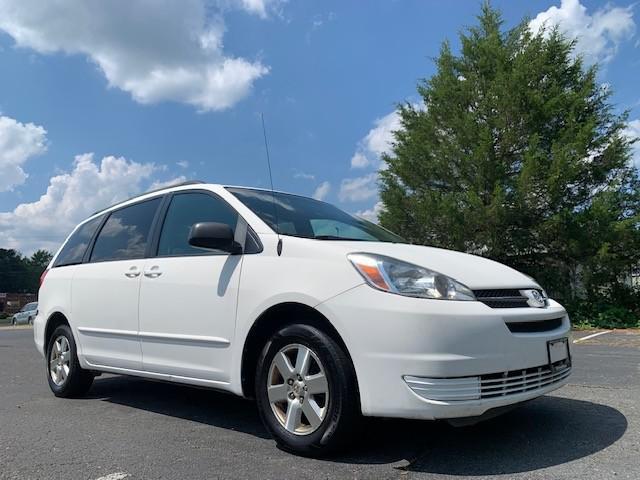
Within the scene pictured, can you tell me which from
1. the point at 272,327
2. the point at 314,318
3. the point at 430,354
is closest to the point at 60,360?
the point at 272,327

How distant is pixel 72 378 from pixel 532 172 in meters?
13.5

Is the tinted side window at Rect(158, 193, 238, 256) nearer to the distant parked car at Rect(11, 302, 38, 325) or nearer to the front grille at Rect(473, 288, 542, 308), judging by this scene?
the front grille at Rect(473, 288, 542, 308)

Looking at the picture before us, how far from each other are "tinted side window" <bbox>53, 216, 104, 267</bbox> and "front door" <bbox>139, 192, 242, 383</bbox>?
1.46 metres

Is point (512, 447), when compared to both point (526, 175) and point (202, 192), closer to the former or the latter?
point (202, 192)

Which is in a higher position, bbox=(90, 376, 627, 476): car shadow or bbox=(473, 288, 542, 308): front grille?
bbox=(473, 288, 542, 308): front grille

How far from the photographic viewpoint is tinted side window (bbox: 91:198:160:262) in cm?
477

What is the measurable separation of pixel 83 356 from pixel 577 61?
16.8 meters

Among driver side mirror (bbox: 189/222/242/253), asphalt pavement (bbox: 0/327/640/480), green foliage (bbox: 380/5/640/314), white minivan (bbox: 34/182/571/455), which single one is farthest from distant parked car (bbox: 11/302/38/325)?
driver side mirror (bbox: 189/222/242/253)

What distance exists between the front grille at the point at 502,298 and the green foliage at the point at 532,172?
42.4 ft

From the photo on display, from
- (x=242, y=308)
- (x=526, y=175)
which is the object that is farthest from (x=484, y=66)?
(x=242, y=308)

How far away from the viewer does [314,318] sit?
3.31 m

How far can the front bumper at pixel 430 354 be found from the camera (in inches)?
114

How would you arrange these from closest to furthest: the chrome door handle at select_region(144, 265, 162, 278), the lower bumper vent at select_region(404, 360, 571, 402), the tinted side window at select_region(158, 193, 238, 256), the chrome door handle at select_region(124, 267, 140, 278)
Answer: the lower bumper vent at select_region(404, 360, 571, 402) < the tinted side window at select_region(158, 193, 238, 256) < the chrome door handle at select_region(144, 265, 162, 278) < the chrome door handle at select_region(124, 267, 140, 278)

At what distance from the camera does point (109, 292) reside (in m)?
4.75
